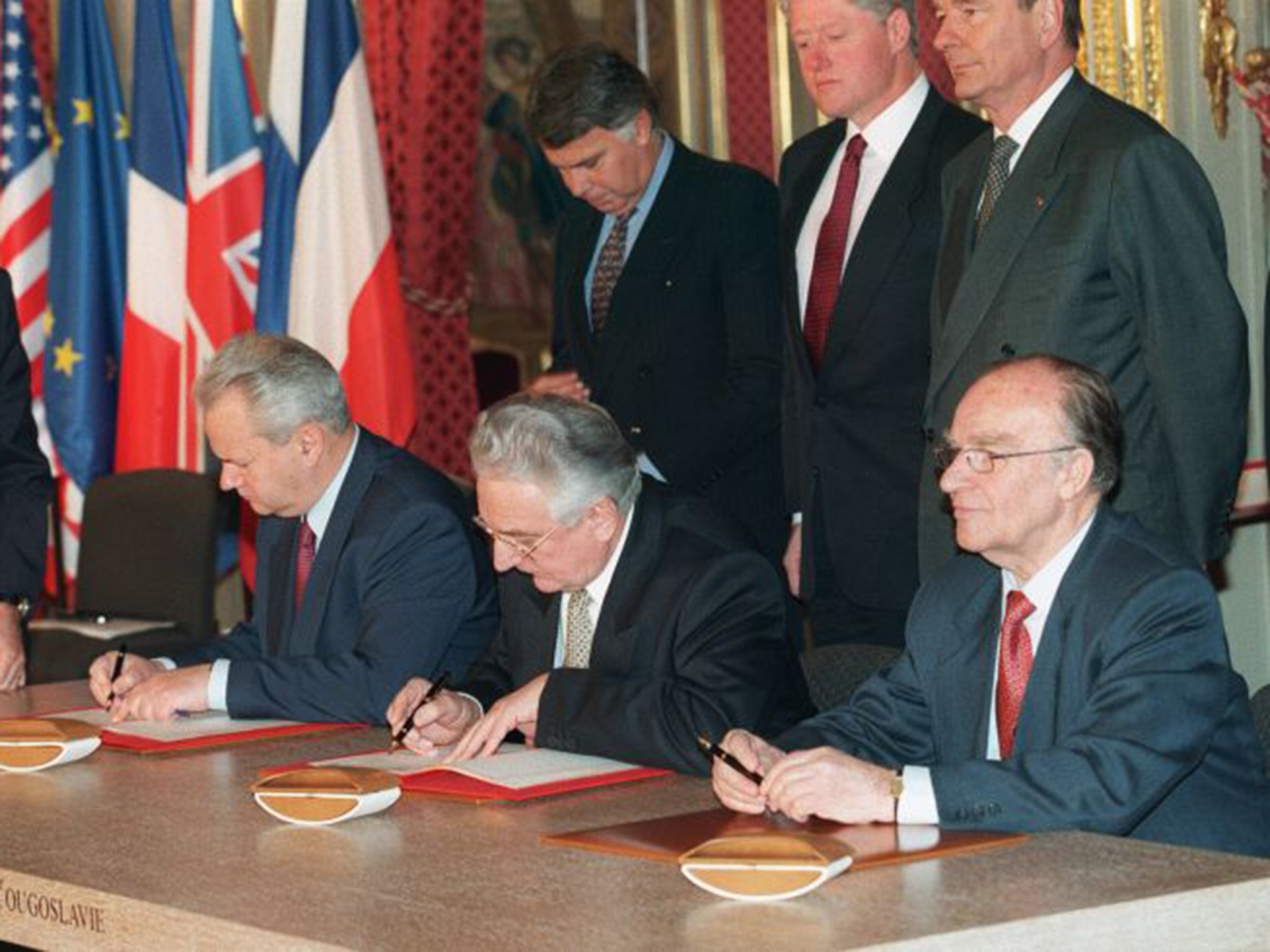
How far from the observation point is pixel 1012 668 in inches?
125

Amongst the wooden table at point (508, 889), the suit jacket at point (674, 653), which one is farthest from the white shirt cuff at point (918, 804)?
the suit jacket at point (674, 653)

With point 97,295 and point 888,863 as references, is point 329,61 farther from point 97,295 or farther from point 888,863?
point 888,863

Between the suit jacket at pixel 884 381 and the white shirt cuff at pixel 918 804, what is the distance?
1528mm

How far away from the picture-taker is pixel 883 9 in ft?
14.1

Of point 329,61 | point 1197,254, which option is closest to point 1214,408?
point 1197,254

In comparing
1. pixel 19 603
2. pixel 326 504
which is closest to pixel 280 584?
pixel 326 504

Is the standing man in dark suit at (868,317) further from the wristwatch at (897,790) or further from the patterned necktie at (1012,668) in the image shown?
the wristwatch at (897,790)

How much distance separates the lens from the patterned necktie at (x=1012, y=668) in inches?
124

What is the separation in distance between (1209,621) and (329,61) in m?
4.52

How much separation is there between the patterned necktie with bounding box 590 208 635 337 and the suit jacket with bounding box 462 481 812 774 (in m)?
1.15

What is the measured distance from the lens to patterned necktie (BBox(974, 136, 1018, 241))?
13.0 ft

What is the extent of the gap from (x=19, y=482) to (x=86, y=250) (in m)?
2.75

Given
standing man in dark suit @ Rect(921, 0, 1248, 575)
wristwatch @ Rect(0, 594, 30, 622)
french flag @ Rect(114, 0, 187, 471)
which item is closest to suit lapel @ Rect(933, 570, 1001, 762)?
standing man in dark suit @ Rect(921, 0, 1248, 575)

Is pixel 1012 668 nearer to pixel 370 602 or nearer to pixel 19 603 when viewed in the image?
pixel 370 602
